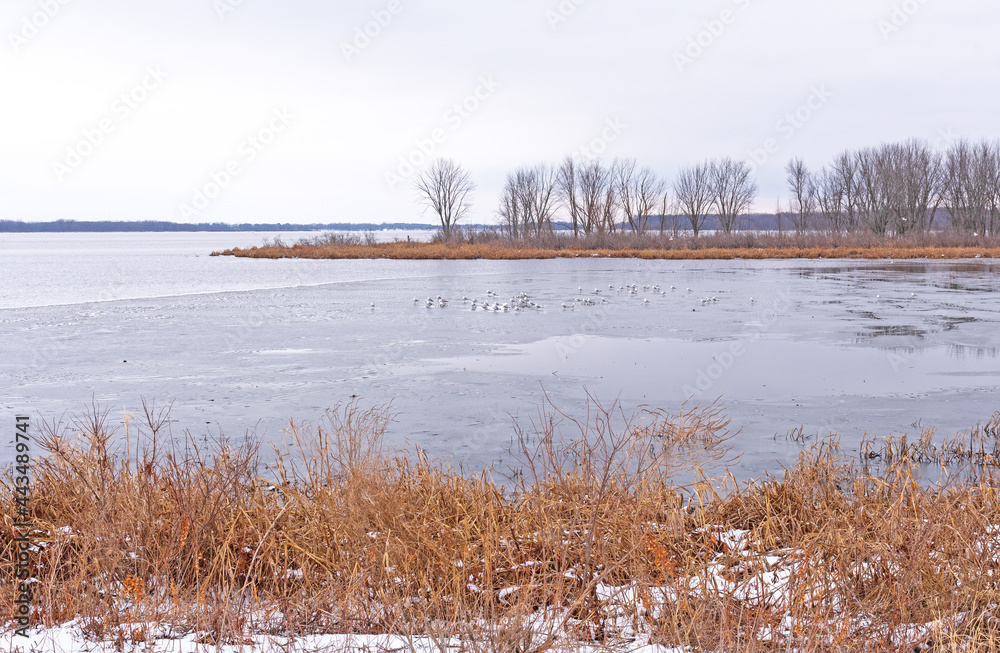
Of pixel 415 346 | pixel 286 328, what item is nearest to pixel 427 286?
pixel 286 328

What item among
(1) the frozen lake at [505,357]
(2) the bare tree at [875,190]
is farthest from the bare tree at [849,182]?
(1) the frozen lake at [505,357]

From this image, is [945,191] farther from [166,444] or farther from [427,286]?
[166,444]

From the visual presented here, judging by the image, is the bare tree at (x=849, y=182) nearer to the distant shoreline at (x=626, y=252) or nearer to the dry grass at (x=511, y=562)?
the distant shoreline at (x=626, y=252)

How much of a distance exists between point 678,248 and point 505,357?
42372mm

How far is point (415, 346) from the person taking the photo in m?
13.0

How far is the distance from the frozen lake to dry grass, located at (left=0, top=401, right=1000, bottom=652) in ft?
5.72

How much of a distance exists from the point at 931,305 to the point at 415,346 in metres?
13.3

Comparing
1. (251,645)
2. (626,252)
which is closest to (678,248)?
(626,252)

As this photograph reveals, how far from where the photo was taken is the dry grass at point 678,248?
154 ft

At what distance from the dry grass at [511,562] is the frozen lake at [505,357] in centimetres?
174

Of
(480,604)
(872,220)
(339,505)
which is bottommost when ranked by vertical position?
(480,604)

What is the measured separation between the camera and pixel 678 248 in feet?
171

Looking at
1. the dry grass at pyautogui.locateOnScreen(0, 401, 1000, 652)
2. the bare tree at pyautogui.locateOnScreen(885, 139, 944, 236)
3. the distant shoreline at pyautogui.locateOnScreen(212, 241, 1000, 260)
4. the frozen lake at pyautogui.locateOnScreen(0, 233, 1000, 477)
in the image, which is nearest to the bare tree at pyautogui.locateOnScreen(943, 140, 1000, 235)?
the bare tree at pyautogui.locateOnScreen(885, 139, 944, 236)

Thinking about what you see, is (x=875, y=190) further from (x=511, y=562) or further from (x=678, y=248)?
(x=511, y=562)
